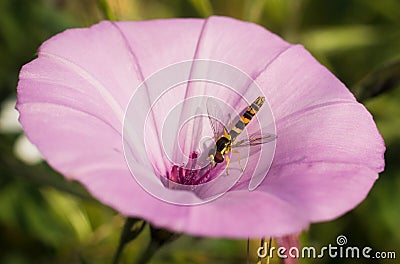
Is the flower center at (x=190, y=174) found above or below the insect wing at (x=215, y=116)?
below

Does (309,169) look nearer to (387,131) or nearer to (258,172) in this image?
→ (258,172)

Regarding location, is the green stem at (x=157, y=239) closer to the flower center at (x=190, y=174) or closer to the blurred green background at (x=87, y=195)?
the flower center at (x=190, y=174)

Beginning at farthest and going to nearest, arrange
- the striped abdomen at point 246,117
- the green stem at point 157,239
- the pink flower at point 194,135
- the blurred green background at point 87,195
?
the blurred green background at point 87,195, the striped abdomen at point 246,117, the green stem at point 157,239, the pink flower at point 194,135

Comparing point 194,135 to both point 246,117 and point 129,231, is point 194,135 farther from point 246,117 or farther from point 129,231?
point 129,231

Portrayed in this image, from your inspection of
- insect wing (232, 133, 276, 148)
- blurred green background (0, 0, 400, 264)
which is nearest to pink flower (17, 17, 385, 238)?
insect wing (232, 133, 276, 148)

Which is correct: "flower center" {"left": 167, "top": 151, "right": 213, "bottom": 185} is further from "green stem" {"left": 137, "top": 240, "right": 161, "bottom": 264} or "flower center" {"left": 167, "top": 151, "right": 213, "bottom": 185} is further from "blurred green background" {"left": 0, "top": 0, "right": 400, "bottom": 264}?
"blurred green background" {"left": 0, "top": 0, "right": 400, "bottom": 264}

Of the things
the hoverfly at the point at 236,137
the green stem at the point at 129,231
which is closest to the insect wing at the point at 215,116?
the hoverfly at the point at 236,137
